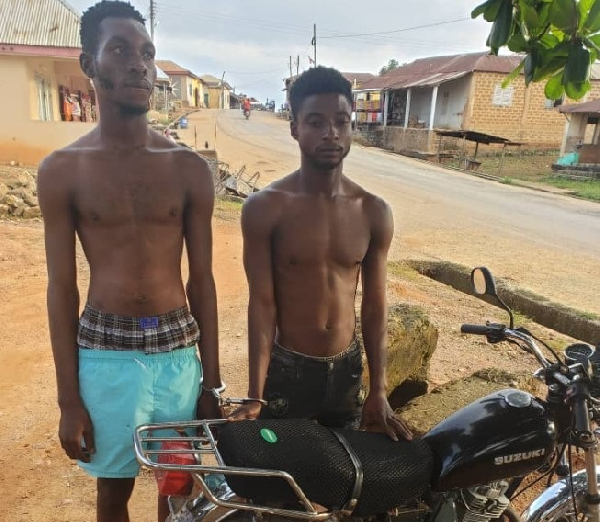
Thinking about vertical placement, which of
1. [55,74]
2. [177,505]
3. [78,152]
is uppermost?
[55,74]

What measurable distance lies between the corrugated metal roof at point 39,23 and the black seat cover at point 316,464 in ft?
41.8

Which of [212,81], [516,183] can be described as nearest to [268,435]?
[516,183]

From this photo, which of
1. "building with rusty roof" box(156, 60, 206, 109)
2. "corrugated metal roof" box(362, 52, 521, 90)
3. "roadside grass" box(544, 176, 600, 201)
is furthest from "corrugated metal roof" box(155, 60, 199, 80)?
"roadside grass" box(544, 176, 600, 201)

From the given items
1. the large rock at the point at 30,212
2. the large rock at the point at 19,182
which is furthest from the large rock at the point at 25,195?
the large rock at the point at 19,182

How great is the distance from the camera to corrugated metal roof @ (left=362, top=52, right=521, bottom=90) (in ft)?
88.3

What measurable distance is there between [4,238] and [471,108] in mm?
24564

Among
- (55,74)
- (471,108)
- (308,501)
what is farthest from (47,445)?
(471,108)

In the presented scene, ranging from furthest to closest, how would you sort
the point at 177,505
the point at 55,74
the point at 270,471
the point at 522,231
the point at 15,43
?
the point at 55,74
the point at 15,43
the point at 522,231
the point at 177,505
the point at 270,471

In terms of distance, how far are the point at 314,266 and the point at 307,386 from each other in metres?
0.48

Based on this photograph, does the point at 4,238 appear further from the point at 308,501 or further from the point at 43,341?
the point at 308,501

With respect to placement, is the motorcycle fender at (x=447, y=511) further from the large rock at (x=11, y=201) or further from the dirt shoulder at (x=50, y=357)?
the large rock at (x=11, y=201)

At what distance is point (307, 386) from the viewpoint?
2117 millimetres

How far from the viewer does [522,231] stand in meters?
10.8

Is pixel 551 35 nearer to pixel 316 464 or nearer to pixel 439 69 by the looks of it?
pixel 316 464
